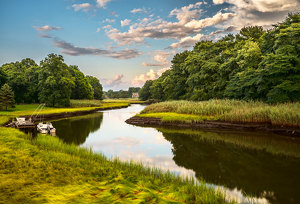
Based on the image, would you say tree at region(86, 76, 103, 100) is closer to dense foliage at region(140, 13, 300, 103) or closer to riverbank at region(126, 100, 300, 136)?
dense foliage at region(140, 13, 300, 103)

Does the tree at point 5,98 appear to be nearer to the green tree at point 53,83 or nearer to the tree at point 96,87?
the green tree at point 53,83

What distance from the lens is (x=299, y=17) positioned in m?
20.8

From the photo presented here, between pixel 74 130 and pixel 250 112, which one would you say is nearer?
pixel 250 112

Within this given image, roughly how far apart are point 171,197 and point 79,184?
8.79 ft

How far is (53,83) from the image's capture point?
1789 inches

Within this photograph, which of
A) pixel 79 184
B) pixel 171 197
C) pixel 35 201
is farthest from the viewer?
pixel 79 184

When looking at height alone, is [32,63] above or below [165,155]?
above

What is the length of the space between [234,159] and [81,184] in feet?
27.9

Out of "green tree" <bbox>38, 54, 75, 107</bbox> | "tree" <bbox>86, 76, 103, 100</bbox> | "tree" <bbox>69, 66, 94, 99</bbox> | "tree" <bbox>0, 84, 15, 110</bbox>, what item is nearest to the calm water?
"tree" <bbox>0, 84, 15, 110</bbox>

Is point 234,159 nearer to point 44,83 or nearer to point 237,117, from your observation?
point 237,117

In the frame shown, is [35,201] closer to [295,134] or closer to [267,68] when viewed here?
[295,134]

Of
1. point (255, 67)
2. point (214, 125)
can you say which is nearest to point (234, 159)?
point (214, 125)

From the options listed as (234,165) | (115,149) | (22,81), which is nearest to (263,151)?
(234,165)

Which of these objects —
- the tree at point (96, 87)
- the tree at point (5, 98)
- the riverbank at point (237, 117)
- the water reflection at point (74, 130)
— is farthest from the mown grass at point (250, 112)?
the tree at point (96, 87)
